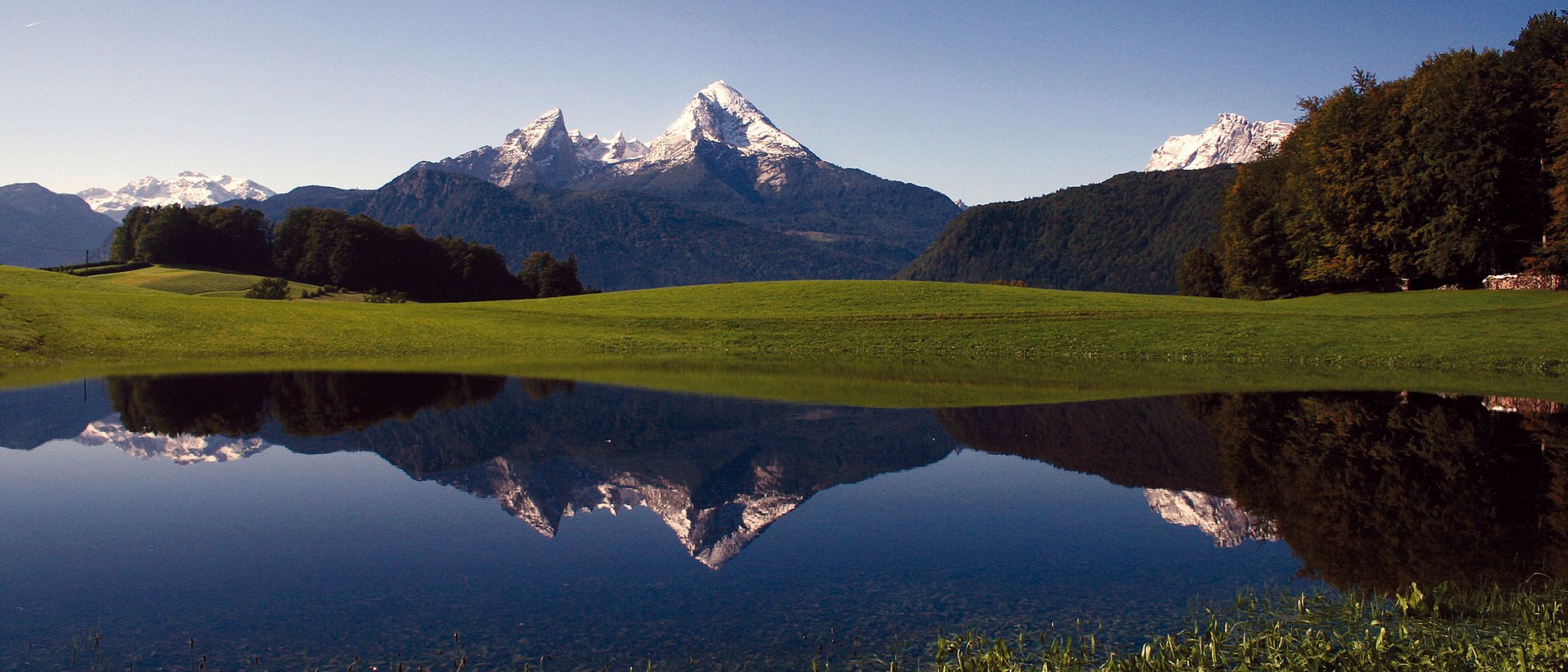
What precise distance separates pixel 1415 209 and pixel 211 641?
77.8 metres

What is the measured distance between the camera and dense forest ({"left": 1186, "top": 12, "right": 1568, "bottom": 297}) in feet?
199

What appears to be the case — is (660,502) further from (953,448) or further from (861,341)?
(861,341)

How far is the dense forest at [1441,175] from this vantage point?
60.7m

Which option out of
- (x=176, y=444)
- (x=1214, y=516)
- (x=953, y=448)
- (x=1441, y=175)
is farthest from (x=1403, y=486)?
(x=1441, y=175)

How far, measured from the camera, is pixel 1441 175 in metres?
62.9

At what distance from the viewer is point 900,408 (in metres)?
29.8

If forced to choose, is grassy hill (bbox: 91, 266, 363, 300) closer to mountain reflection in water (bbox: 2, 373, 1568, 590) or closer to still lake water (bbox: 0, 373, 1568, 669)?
mountain reflection in water (bbox: 2, 373, 1568, 590)

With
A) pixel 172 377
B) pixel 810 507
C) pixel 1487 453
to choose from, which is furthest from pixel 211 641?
pixel 172 377

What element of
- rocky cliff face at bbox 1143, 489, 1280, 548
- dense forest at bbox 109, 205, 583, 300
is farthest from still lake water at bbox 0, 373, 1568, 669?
dense forest at bbox 109, 205, 583, 300

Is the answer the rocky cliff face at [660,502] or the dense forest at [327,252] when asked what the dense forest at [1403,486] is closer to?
the rocky cliff face at [660,502]

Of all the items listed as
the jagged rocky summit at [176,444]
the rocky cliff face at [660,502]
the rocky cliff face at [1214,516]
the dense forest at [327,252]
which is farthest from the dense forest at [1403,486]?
the dense forest at [327,252]

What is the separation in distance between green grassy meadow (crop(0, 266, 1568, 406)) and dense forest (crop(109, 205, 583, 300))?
54.0 metres

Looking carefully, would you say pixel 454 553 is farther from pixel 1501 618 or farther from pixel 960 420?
pixel 960 420

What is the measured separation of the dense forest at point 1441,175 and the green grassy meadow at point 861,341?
4272 mm
